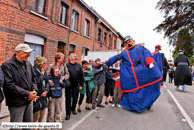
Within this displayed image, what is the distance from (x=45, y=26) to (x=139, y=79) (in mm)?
6710

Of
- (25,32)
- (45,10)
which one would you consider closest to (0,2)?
(25,32)


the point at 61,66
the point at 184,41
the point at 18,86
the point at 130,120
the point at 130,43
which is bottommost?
the point at 130,120

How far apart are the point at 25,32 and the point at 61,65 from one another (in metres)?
4.62

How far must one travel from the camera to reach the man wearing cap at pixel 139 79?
4.00m

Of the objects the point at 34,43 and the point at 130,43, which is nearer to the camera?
the point at 130,43

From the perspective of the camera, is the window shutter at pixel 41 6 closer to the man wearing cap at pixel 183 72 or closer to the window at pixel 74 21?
the window at pixel 74 21

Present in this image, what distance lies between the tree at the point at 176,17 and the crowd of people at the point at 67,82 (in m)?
13.3

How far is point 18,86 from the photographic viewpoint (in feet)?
6.74

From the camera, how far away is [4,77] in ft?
6.54

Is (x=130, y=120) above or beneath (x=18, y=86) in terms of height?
beneath

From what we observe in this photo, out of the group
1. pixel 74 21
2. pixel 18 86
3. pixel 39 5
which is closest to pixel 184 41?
pixel 74 21

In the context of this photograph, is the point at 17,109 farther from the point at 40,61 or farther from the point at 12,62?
the point at 40,61

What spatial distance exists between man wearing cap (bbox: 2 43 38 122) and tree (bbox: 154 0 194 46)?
57.5ft

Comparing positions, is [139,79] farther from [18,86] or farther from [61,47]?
[61,47]
